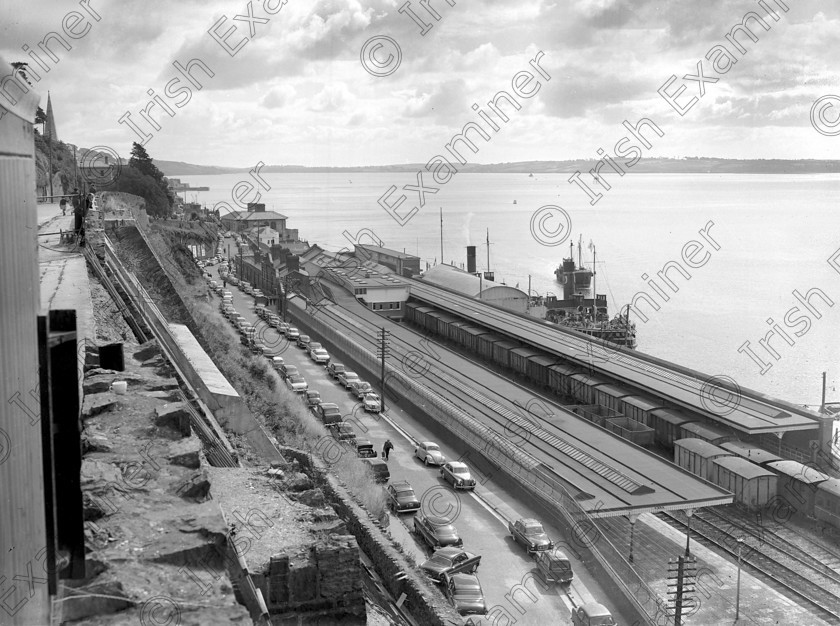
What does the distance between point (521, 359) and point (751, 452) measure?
717cm

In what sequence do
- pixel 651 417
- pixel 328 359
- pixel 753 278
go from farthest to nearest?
1. pixel 753 278
2. pixel 328 359
3. pixel 651 417

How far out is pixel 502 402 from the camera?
14188 mm

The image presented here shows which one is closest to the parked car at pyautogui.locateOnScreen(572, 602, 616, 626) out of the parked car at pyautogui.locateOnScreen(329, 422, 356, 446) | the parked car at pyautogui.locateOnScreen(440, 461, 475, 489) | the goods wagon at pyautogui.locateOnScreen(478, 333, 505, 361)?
the parked car at pyautogui.locateOnScreen(440, 461, 475, 489)

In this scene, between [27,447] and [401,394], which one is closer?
[27,447]

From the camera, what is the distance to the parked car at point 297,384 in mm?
14117

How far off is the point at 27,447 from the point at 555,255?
5311 cm

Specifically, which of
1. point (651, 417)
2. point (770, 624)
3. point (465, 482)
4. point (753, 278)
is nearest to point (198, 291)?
point (465, 482)

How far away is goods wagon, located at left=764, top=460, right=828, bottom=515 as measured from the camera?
11016mm

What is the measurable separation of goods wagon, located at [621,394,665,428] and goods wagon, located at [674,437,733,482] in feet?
4.95

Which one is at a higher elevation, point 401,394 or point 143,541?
point 143,541

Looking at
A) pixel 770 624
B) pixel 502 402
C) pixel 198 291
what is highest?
pixel 198 291

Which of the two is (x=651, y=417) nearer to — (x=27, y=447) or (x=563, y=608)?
(x=563, y=608)

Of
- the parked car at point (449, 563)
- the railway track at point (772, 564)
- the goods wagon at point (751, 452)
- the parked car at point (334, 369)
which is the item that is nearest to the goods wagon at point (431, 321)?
the parked car at point (334, 369)

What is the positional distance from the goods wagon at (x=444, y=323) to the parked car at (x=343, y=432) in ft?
34.4
